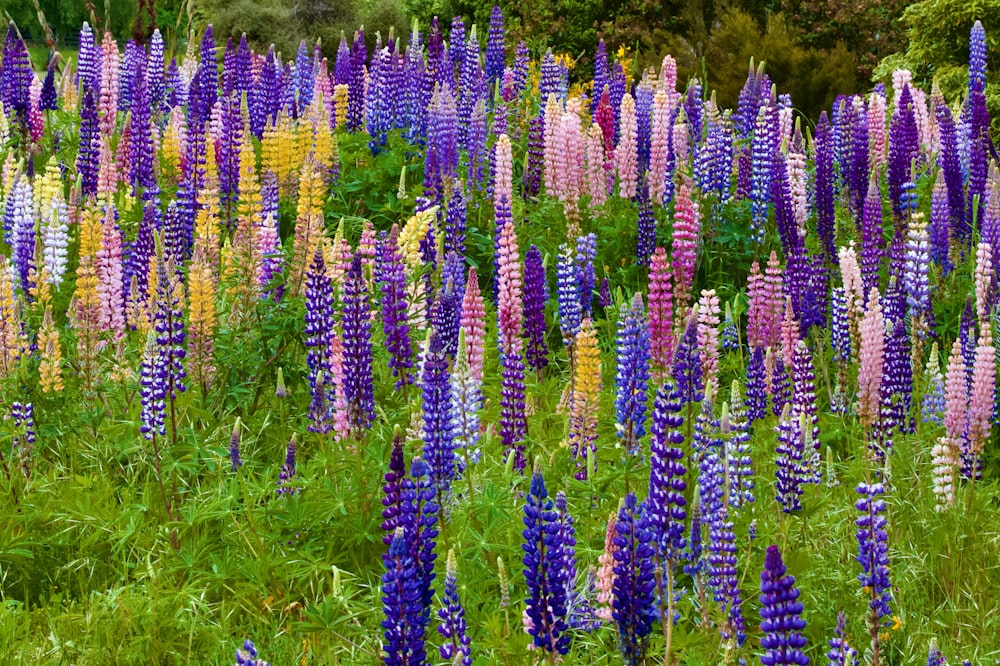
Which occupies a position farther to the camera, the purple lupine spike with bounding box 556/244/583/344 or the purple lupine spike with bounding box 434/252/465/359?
the purple lupine spike with bounding box 556/244/583/344

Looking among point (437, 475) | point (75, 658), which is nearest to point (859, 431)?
point (437, 475)

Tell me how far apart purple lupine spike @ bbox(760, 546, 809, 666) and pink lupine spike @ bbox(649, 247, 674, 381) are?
266 centimetres

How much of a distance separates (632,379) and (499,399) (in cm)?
A: 153

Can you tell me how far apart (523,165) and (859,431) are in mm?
4063

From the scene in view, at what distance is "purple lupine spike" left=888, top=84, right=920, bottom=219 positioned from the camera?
8.50 metres

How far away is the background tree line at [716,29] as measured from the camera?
1502cm

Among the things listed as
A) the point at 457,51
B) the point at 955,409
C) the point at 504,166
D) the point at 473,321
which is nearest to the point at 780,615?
the point at 955,409

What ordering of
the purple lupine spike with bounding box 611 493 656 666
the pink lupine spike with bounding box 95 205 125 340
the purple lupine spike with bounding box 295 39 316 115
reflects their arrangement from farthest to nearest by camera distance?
1. the purple lupine spike with bounding box 295 39 316 115
2. the pink lupine spike with bounding box 95 205 125 340
3. the purple lupine spike with bounding box 611 493 656 666

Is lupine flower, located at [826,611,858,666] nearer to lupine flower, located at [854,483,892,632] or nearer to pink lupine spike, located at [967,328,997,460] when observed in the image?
lupine flower, located at [854,483,892,632]

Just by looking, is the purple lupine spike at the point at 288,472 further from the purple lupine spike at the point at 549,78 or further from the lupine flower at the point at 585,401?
the purple lupine spike at the point at 549,78

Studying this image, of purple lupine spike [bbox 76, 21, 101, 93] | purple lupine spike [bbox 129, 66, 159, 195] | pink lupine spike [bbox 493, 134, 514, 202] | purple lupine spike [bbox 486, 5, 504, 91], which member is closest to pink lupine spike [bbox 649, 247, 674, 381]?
pink lupine spike [bbox 493, 134, 514, 202]

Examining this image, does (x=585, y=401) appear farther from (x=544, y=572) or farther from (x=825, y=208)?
(x=825, y=208)

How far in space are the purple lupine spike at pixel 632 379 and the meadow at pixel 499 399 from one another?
0.04ft

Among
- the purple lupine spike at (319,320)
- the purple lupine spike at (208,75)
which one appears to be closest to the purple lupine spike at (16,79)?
the purple lupine spike at (208,75)
